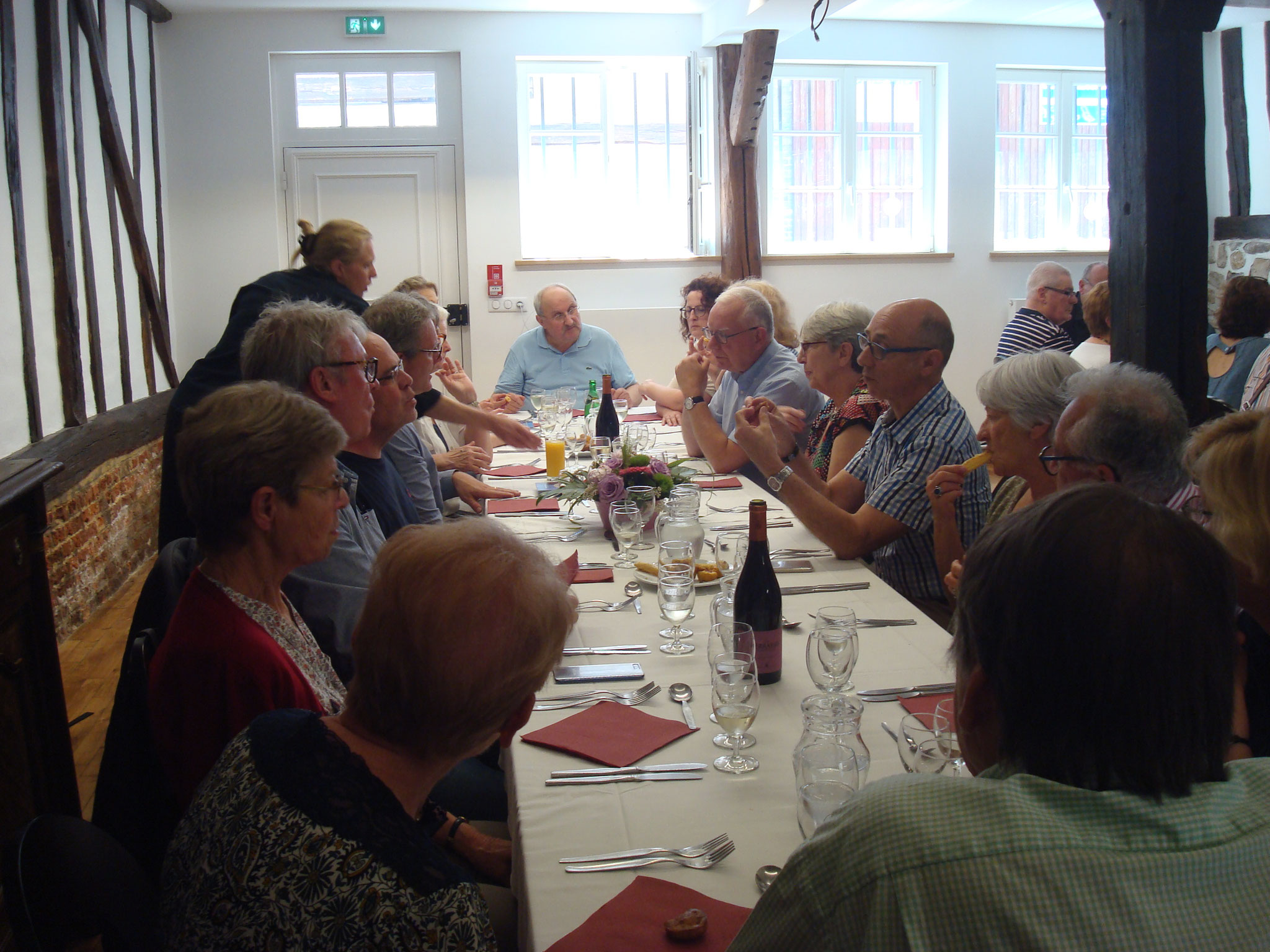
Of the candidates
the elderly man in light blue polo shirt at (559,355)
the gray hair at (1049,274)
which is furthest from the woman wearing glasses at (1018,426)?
the gray hair at (1049,274)

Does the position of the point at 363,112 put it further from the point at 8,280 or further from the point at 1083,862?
the point at 1083,862

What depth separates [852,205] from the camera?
790cm

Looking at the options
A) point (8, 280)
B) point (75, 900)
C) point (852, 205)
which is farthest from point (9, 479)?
point (852, 205)

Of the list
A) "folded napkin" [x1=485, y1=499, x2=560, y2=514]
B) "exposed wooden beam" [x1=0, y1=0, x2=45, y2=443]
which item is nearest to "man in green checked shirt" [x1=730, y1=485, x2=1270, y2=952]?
"folded napkin" [x1=485, y1=499, x2=560, y2=514]

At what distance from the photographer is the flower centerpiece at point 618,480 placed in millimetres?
2701

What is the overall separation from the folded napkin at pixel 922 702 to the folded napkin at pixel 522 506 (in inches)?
66.1

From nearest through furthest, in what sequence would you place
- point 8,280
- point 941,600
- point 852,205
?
point 941,600 < point 8,280 < point 852,205

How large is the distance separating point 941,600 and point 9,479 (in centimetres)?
232

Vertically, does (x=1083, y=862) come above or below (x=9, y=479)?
below

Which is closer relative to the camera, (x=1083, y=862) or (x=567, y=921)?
(x=1083, y=862)

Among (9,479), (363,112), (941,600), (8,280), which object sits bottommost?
(941,600)

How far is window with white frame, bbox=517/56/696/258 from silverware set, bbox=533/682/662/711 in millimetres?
6012

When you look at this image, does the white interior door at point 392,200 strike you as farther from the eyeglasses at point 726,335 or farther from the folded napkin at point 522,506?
the folded napkin at point 522,506

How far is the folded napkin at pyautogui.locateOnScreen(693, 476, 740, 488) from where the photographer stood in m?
3.48
